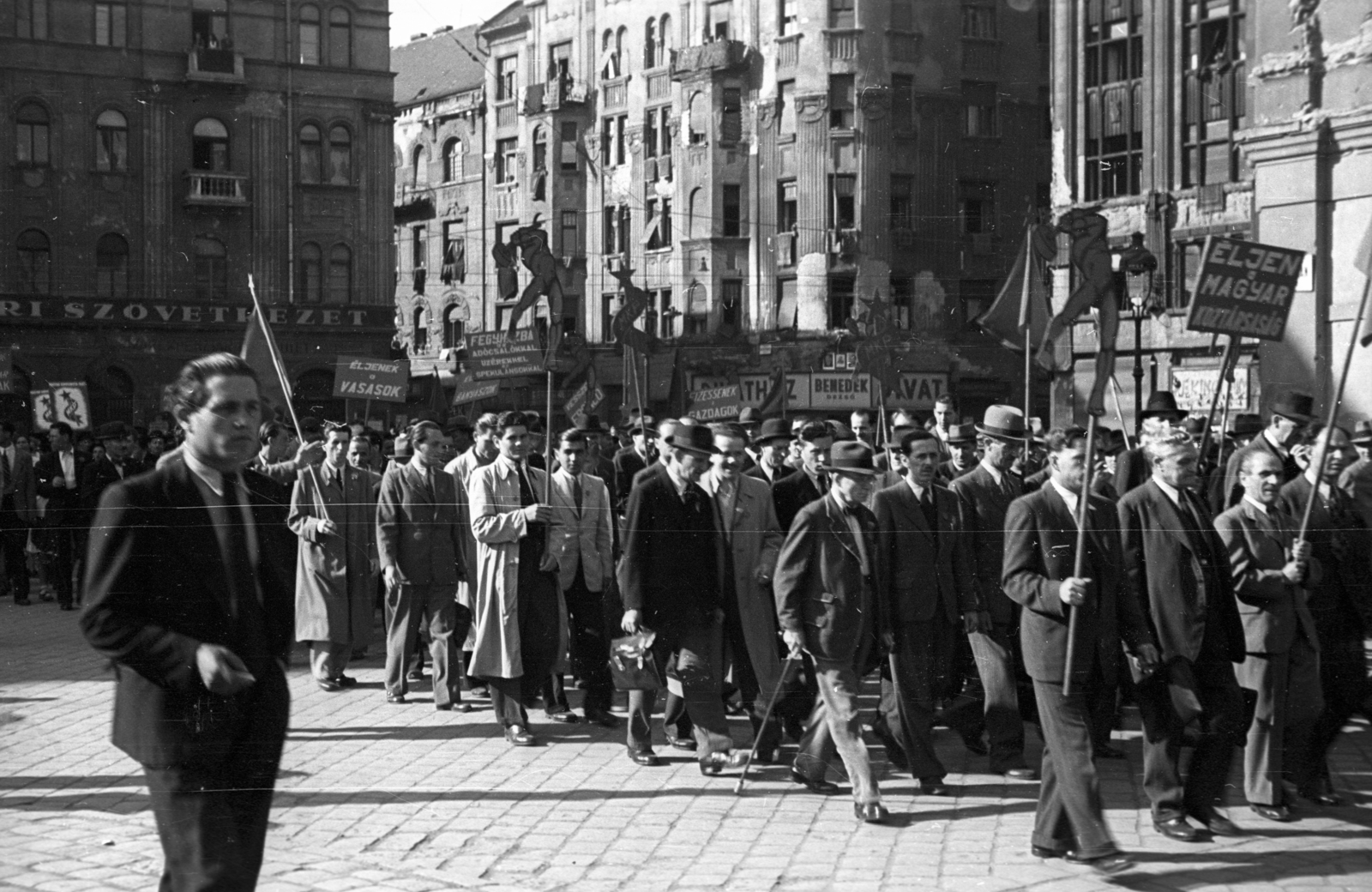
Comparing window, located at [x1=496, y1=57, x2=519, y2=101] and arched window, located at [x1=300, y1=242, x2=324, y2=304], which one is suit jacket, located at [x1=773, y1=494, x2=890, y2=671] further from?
window, located at [x1=496, y1=57, x2=519, y2=101]

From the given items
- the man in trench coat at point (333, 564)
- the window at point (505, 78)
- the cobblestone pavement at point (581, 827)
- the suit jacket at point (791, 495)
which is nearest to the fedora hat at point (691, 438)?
the suit jacket at point (791, 495)

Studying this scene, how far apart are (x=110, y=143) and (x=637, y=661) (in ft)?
124

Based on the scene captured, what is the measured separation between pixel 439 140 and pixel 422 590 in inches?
2007

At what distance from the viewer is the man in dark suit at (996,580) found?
9.10 m

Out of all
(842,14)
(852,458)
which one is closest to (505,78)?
(842,14)

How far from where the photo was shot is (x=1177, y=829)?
7.50m

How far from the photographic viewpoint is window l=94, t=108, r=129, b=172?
4256 cm

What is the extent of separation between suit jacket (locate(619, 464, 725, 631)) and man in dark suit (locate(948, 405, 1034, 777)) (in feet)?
4.93

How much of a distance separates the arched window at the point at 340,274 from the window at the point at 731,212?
13781mm

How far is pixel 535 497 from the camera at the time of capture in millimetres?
10977

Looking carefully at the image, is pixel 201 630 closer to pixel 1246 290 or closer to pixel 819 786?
pixel 819 786

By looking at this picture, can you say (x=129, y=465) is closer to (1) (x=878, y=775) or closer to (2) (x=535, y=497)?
(2) (x=535, y=497)

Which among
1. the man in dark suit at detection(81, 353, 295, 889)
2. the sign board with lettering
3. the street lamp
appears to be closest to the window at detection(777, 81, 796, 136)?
the street lamp

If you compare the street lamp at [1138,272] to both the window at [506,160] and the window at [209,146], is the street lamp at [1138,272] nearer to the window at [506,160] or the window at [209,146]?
the window at [209,146]
